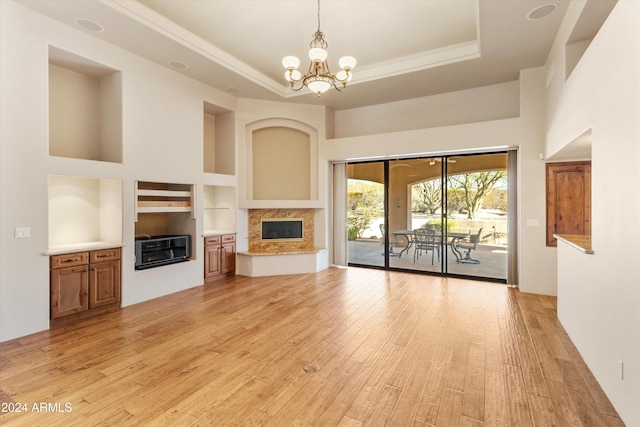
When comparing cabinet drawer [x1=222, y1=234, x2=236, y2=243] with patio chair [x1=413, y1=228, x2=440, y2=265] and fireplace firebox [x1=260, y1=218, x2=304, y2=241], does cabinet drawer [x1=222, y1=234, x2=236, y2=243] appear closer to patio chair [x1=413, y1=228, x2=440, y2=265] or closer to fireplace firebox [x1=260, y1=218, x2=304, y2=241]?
fireplace firebox [x1=260, y1=218, x2=304, y2=241]

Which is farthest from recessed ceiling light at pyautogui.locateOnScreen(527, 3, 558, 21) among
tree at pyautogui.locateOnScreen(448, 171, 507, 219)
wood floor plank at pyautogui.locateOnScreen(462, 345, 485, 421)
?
wood floor plank at pyautogui.locateOnScreen(462, 345, 485, 421)

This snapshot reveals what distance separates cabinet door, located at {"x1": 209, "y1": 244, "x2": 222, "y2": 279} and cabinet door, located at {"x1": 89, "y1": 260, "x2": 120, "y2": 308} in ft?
5.37

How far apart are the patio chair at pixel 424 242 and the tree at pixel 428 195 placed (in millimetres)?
461

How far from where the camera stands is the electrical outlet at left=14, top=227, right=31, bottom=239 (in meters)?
3.53

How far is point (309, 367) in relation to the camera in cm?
286

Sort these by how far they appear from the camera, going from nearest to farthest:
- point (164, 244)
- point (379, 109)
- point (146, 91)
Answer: point (146, 91) → point (164, 244) → point (379, 109)

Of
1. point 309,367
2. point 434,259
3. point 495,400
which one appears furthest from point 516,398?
point 434,259

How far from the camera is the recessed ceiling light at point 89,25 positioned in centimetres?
384

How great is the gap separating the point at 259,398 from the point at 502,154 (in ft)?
19.0

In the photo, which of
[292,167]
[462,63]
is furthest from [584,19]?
[292,167]

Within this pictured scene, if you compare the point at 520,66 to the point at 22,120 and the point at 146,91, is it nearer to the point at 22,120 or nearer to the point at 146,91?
the point at 146,91

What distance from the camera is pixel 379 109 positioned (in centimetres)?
711

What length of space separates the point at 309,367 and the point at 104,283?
3.25 metres

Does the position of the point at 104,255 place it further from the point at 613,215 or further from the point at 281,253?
the point at 613,215
